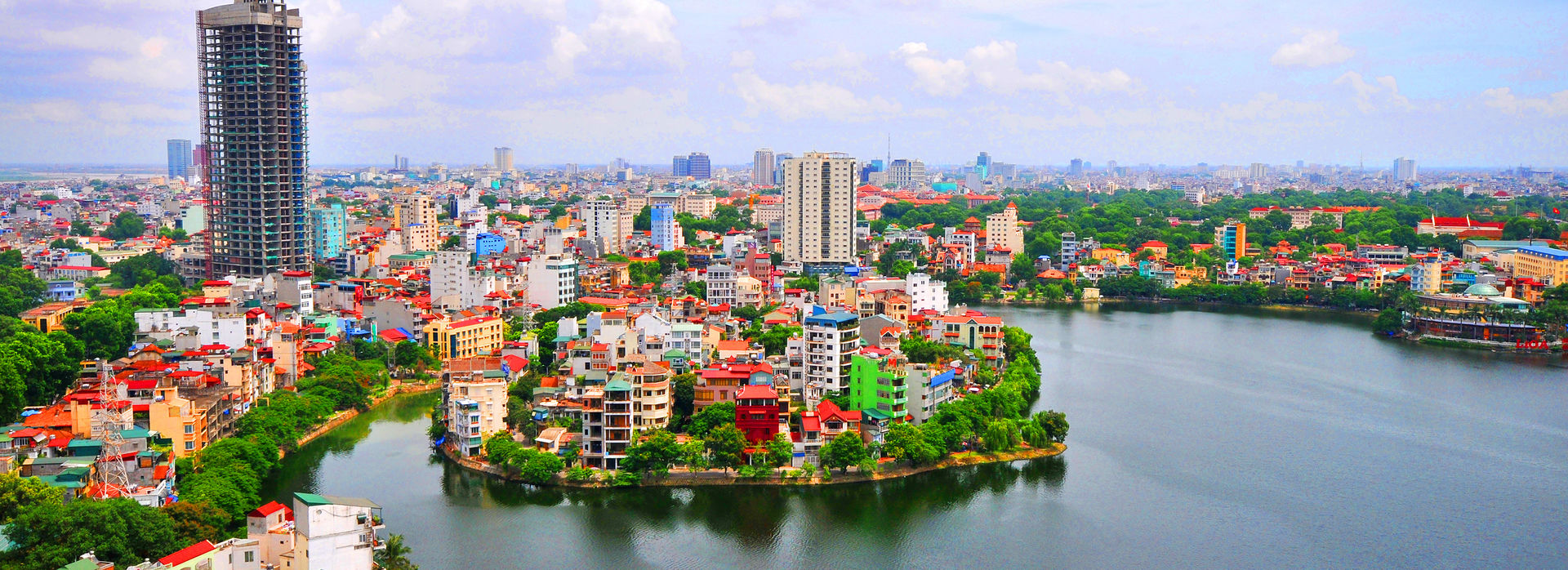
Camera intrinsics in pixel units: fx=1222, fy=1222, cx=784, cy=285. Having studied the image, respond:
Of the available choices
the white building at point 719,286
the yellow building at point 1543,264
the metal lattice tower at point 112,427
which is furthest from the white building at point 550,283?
the yellow building at point 1543,264

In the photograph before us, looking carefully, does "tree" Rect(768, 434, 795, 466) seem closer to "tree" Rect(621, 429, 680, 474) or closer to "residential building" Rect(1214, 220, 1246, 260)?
"tree" Rect(621, 429, 680, 474)

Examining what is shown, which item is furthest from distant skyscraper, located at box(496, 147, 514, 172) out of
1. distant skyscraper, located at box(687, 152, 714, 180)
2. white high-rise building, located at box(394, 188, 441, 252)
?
white high-rise building, located at box(394, 188, 441, 252)

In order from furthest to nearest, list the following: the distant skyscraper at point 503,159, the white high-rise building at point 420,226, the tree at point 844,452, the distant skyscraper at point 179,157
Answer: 1. the distant skyscraper at point 503,159
2. the distant skyscraper at point 179,157
3. the white high-rise building at point 420,226
4. the tree at point 844,452

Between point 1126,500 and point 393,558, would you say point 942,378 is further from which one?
point 393,558

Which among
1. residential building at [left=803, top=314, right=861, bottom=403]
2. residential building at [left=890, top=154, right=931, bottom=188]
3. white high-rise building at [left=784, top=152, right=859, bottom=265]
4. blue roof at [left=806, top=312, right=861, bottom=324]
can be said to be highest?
residential building at [left=890, top=154, right=931, bottom=188]

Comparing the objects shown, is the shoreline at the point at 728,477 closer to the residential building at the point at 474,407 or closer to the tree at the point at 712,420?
the residential building at the point at 474,407

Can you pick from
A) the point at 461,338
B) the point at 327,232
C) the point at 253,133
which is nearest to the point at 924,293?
the point at 461,338
